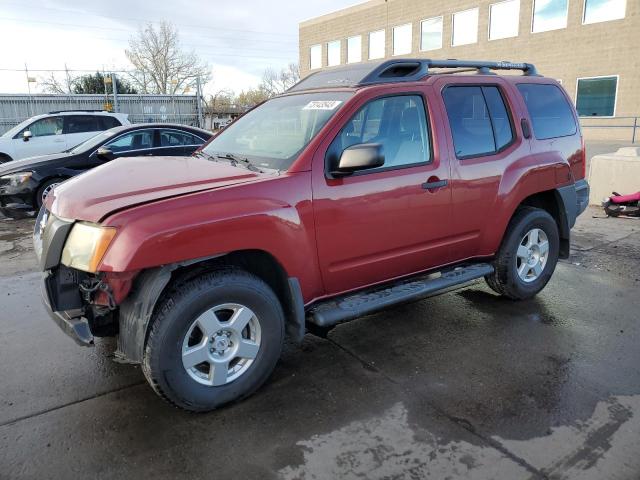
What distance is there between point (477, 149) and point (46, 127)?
1180 cm

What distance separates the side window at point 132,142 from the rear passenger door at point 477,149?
6.59 meters

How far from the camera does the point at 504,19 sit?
2789 cm

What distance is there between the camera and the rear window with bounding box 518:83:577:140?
15.4 ft

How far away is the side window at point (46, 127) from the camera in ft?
41.1

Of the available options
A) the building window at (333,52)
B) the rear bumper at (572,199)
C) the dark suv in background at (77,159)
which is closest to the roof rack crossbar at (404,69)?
the rear bumper at (572,199)

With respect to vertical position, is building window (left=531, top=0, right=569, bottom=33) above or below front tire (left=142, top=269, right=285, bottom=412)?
above

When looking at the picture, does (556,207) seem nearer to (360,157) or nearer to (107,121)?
(360,157)

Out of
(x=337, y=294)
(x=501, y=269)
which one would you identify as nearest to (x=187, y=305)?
(x=337, y=294)

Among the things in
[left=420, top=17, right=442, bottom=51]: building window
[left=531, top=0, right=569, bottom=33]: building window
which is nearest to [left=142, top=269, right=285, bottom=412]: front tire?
[left=531, top=0, right=569, bottom=33]: building window

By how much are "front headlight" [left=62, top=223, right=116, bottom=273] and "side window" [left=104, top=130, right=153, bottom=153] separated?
6511mm

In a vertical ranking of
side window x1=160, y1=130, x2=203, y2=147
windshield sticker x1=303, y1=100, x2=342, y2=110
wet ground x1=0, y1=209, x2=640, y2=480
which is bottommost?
wet ground x1=0, y1=209, x2=640, y2=480

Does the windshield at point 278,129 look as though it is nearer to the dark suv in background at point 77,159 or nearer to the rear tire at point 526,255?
the rear tire at point 526,255

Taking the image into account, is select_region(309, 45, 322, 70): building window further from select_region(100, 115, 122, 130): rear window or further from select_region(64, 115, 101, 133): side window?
select_region(64, 115, 101, 133): side window

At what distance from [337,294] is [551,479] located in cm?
165
